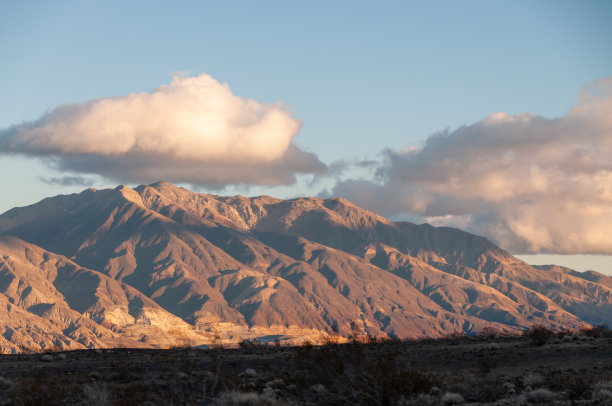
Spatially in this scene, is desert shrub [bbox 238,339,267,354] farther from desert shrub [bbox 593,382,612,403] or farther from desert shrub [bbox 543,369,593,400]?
desert shrub [bbox 593,382,612,403]

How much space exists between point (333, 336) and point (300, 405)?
345 cm

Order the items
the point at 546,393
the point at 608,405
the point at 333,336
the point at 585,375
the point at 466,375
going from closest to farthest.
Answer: the point at 608,405 → the point at 546,393 → the point at 333,336 → the point at 585,375 → the point at 466,375

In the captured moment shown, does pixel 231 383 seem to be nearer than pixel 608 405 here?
No

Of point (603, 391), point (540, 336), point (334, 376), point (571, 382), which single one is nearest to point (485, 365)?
point (571, 382)

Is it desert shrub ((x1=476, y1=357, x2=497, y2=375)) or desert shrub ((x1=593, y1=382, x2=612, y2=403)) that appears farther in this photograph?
desert shrub ((x1=476, y1=357, x2=497, y2=375))

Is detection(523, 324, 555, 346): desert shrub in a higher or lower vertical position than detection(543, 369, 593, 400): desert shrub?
higher

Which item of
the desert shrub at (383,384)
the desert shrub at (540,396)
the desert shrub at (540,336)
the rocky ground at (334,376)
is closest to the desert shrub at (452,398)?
the rocky ground at (334,376)

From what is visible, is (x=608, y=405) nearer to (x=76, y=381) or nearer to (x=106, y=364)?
(x=76, y=381)

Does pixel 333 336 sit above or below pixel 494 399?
above

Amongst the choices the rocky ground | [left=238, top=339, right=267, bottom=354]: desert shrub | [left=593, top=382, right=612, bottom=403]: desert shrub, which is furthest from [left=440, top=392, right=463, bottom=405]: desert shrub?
[left=238, top=339, right=267, bottom=354]: desert shrub

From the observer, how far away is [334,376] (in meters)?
28.9

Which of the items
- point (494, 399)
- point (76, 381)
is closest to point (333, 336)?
point (494, 399)

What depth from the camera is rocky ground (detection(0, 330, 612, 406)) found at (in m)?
28.0

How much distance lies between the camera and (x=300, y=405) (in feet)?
107
